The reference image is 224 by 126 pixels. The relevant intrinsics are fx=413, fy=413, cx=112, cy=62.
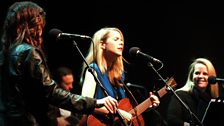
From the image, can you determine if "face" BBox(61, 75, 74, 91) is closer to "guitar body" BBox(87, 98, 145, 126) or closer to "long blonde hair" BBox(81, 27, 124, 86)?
"long blonde hair" BBox(81, 27, 124, 86)

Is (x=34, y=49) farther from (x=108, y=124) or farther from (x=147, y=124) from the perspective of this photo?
(x=147, y=124)

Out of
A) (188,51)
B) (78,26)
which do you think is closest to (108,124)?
(78,26)

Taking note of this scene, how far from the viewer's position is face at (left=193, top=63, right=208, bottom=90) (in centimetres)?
549

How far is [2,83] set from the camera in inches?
119

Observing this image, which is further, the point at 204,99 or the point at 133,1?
the point at 133,1

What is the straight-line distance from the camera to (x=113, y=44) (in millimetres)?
4309

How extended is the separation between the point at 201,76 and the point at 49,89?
298 cm

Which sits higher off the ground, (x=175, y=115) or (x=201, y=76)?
(x=201, y=76)

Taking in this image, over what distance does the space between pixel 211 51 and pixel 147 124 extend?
5.74 feet

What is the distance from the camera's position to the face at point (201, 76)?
18.0 ft

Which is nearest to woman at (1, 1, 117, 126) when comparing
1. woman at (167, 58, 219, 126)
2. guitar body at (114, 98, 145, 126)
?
guitar body at (114, 98, 145, 126)

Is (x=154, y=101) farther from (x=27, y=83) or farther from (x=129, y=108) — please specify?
(x=27, y=83)

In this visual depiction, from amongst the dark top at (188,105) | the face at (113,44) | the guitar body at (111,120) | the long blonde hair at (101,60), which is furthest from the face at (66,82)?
the guitar body at (111,120)

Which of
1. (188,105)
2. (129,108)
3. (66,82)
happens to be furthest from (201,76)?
(66,82)
